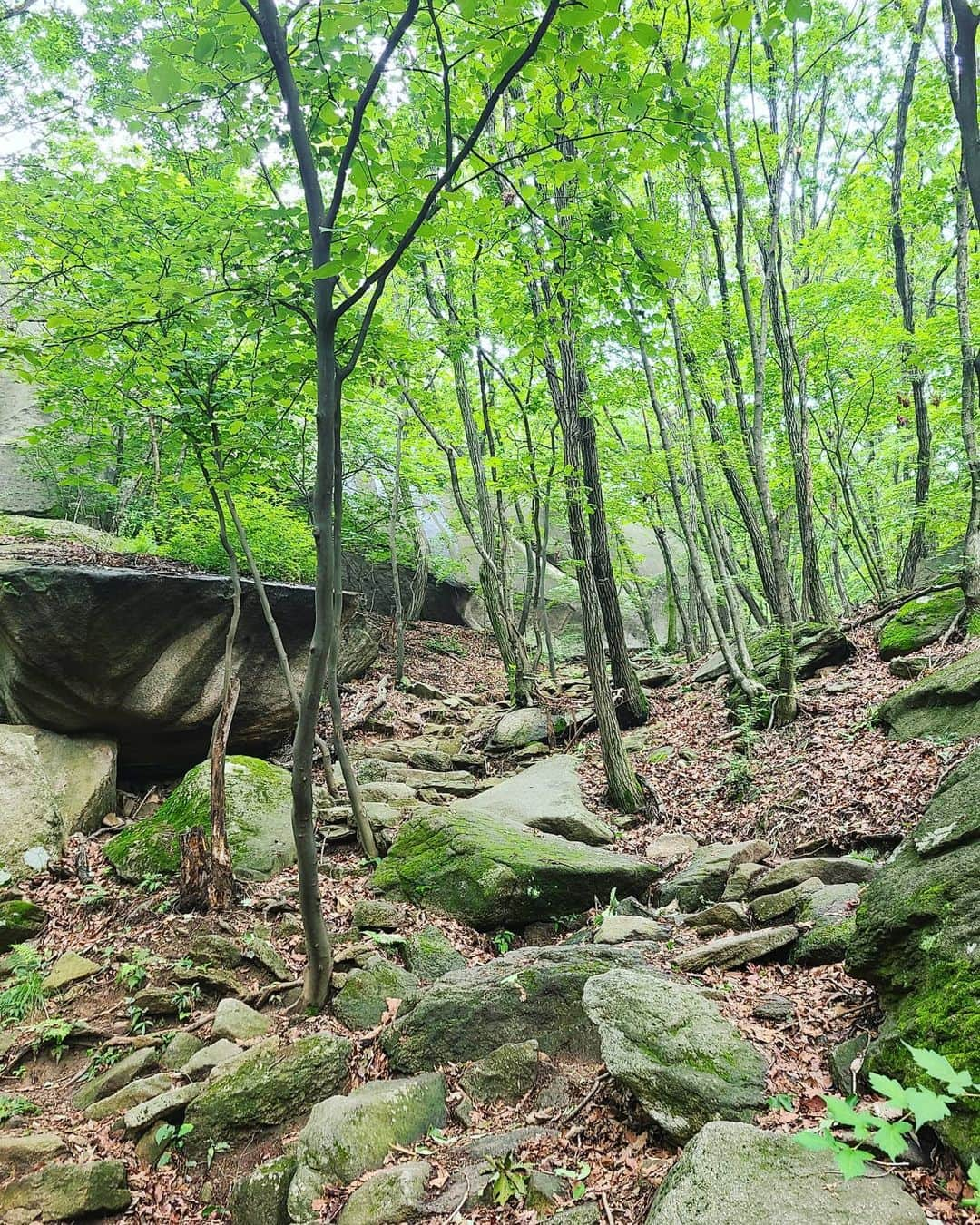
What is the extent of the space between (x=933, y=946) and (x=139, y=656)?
8144mm

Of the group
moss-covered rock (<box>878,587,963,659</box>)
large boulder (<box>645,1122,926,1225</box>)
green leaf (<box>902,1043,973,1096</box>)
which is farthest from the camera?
moss-covered rock (<box>878,587,963,659</box>)

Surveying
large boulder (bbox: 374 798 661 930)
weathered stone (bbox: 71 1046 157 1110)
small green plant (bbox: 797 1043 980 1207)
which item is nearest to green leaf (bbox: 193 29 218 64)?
small green plant (bbox: 797 1043 980 1207)

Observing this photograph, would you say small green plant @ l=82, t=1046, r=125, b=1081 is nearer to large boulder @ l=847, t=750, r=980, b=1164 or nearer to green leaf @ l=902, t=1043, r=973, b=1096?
large boulder @ l=847, t=750, r=980, b=1164

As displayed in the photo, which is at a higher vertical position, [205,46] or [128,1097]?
[205,46]

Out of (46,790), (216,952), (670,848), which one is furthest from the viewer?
(46,790)

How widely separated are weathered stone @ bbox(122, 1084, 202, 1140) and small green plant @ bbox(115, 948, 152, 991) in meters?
1.25

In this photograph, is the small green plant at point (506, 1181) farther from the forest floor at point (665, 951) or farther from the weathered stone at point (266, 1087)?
the weathered stone at point (266, 1087)

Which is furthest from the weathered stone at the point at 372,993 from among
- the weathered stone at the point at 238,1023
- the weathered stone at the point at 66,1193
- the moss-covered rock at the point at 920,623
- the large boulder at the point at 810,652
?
the moss-covered rock at the point at 920,623

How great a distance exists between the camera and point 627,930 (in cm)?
479

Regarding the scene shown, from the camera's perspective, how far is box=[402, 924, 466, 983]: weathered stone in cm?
490

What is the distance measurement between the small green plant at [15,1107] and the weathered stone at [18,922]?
1.76 m

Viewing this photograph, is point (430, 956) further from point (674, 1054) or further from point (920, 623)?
point (920, 623)

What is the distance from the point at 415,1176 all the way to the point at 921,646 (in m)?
8.15

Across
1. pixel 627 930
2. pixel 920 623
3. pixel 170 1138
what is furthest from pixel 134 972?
pixel 920 623
